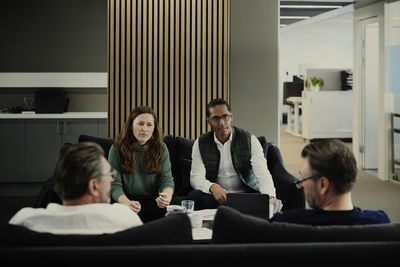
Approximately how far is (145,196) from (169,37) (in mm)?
2692

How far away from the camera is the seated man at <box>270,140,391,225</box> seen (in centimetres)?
227

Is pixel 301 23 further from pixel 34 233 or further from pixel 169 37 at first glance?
pixel 34 233

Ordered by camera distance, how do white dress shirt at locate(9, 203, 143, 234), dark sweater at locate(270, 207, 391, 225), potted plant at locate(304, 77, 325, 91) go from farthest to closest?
potted plant at locate(304, 77, 325, 91), dark sweater at locate(270, 207, 391, 225), white dress shirt at locate(9, 203, 143, 234)

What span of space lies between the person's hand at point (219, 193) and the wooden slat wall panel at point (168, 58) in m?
2.33

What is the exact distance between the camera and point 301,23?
1325 centimetres

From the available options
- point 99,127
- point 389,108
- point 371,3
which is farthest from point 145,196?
point 371,3

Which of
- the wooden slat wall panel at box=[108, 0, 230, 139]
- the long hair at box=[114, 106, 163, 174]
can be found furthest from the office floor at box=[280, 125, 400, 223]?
the long hair at box=[114, 106, 163, 174]

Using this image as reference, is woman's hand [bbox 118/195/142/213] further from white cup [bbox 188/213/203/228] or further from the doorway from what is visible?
the doorway

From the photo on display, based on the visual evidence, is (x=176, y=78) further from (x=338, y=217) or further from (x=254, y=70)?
(x=338, y=217)

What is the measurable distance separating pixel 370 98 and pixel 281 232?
7654mm

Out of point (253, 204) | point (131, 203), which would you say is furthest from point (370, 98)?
point (253, 204)

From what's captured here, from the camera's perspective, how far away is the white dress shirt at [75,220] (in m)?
2.14

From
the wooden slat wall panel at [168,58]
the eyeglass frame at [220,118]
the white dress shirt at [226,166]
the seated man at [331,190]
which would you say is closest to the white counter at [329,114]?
the wooden slat wall panel at [168,58]

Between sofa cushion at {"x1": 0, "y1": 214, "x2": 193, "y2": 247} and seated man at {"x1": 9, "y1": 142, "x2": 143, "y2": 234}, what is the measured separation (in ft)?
0.46
